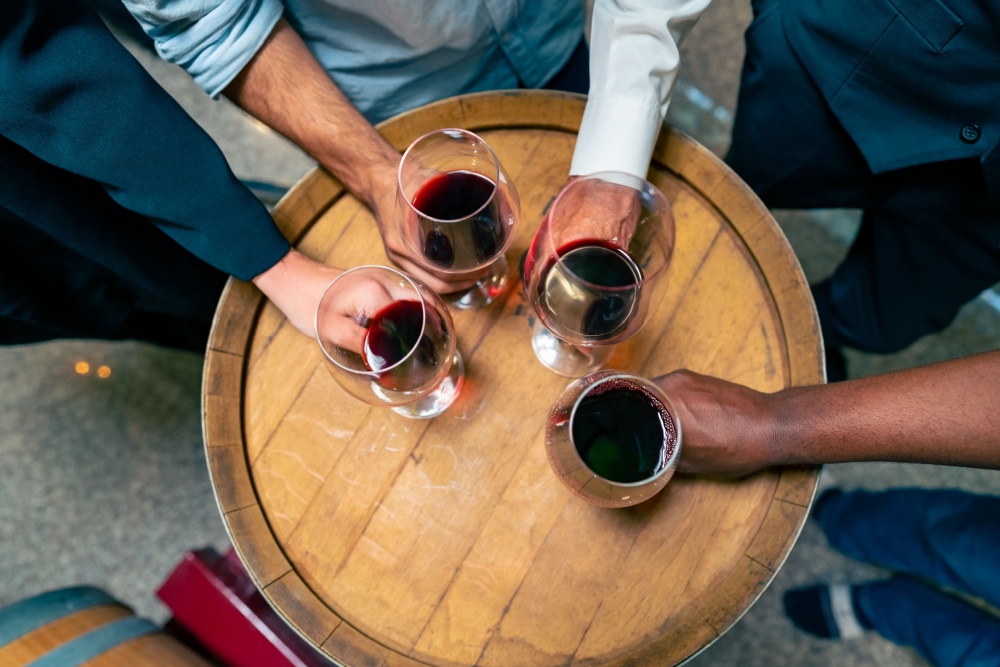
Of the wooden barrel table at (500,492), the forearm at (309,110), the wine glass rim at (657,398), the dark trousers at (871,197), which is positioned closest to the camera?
the wine glass rim at (657,398)

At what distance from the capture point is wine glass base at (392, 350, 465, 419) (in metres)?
0.83

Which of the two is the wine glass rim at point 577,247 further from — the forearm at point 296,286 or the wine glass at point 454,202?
the forearm at point 296,286

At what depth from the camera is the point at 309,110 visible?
93 cm

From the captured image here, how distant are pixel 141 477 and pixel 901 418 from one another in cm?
165

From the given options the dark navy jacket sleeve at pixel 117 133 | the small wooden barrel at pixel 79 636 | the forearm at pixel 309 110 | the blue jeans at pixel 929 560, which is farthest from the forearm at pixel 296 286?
the blue jeans at pixel 929 560

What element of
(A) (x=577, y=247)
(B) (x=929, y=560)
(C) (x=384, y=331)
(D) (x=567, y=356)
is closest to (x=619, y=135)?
(A) (x=577, y=247)

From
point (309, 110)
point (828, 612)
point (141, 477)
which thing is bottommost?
point (828, 612)

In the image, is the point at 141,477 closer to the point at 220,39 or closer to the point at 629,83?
the point at 220,39

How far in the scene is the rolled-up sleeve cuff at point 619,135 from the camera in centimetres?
85

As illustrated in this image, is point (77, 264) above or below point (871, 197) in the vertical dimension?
above

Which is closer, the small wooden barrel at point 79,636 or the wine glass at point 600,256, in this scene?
the wine glass at point 600,256

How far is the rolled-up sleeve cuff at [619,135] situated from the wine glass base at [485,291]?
169 mm

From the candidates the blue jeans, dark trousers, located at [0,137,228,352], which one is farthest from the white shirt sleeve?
the blue jeans

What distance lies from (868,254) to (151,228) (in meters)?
1.37
